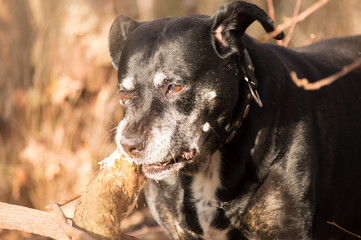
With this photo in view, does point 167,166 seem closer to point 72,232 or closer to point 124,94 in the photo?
point 124,94

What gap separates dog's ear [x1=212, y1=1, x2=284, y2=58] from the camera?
373cm

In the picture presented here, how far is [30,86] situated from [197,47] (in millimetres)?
3986

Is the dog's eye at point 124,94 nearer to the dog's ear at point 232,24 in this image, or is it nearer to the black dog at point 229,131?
the black dog at point 229,131

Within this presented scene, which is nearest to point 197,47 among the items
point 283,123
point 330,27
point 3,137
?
point 283,123

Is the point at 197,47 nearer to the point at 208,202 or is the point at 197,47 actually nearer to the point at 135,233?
the point at 208,202

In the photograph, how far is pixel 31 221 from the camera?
11.3ft

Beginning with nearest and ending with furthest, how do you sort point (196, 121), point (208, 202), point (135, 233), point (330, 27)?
point (196, 121) → point (208, 202) → point (135, 233) → point (330, 27)

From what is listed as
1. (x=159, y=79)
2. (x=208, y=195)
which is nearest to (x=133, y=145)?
(x=159, y=79)

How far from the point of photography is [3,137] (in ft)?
24.1

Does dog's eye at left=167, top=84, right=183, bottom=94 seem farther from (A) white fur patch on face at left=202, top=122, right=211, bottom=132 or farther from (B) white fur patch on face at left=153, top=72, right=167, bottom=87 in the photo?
(A) white fur patch on face at left=202, top=122, right=211, bottom=132

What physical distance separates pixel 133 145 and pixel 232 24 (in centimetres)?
105

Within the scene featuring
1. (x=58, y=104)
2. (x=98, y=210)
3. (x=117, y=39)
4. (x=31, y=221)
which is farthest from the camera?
(x=58, y=104)

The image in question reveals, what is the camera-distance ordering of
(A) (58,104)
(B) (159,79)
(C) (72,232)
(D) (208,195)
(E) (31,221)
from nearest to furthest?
(C) (72,232), (E) (31,221), (B) (159,79), (D) (208,195), (A) (58,104)

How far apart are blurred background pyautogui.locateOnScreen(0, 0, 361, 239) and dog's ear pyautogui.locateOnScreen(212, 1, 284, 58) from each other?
10.8 ft
